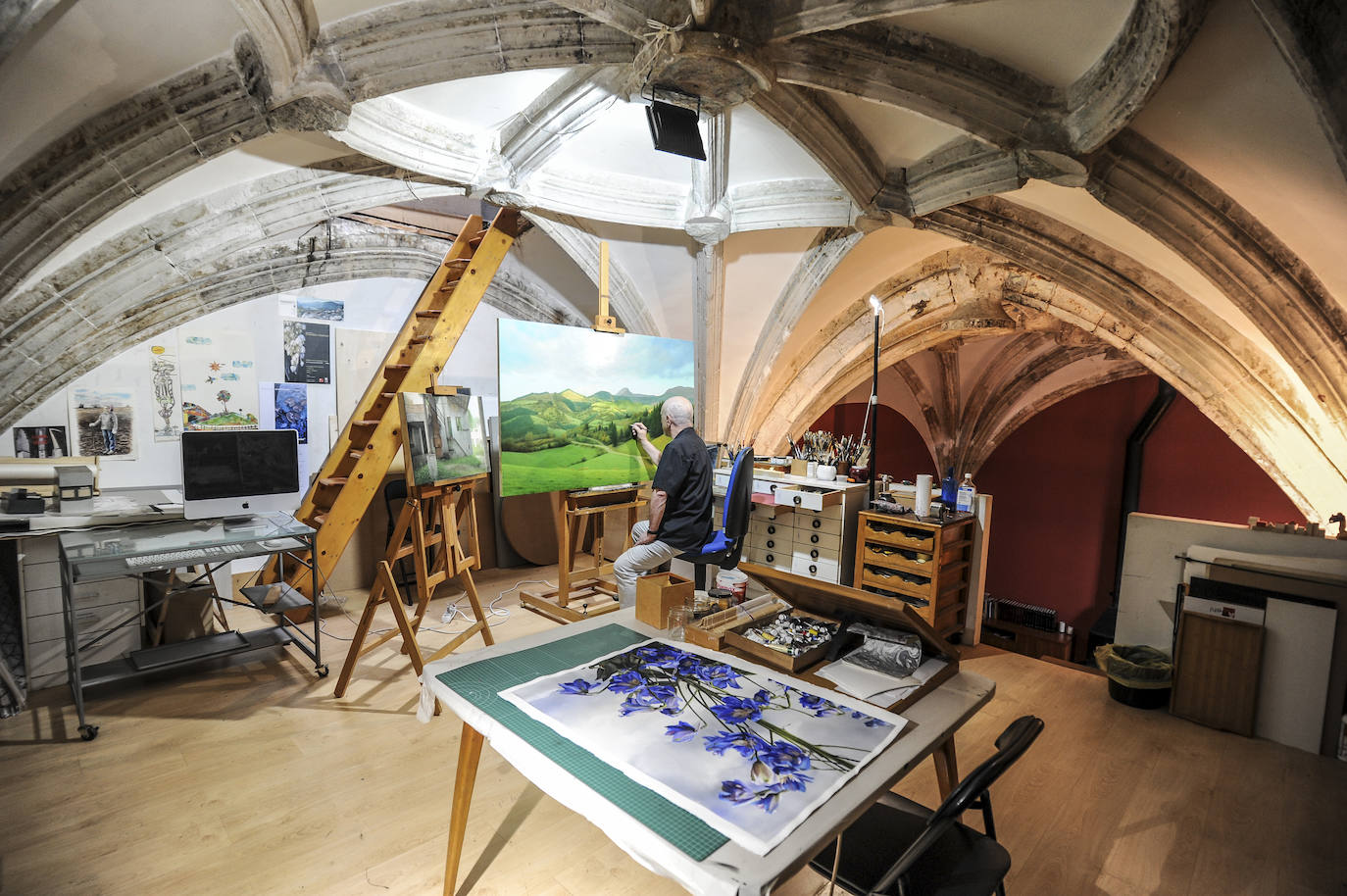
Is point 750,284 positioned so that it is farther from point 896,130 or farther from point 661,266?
point 896,130

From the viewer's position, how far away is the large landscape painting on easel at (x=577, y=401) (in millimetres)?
4309

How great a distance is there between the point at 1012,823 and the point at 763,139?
4255mm

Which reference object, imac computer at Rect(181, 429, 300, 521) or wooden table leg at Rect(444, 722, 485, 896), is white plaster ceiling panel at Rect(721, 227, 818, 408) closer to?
imac computer at Rect(181, 429, 300, 521)

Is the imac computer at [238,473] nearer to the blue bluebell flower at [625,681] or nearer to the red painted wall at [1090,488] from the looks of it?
the blue bluebell flower at [625,681]

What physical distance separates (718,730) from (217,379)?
5.04 metres

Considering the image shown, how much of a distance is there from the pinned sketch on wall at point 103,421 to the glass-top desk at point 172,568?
1240 mm

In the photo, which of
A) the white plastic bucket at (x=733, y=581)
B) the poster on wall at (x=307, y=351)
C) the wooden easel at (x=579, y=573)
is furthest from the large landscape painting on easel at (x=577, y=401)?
the poster on wall at (x=307, y=351)

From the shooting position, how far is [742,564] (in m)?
2.14

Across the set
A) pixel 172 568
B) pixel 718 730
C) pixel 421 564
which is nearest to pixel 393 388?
pixel 421 564

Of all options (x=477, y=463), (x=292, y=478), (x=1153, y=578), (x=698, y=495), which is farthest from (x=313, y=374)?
(x=1153, y=578)

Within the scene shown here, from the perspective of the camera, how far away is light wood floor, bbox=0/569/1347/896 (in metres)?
2.21

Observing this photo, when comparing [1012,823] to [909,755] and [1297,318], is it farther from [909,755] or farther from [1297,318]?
[1297,318]

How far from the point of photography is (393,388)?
433 centimetres

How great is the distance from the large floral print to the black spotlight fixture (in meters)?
2.93
